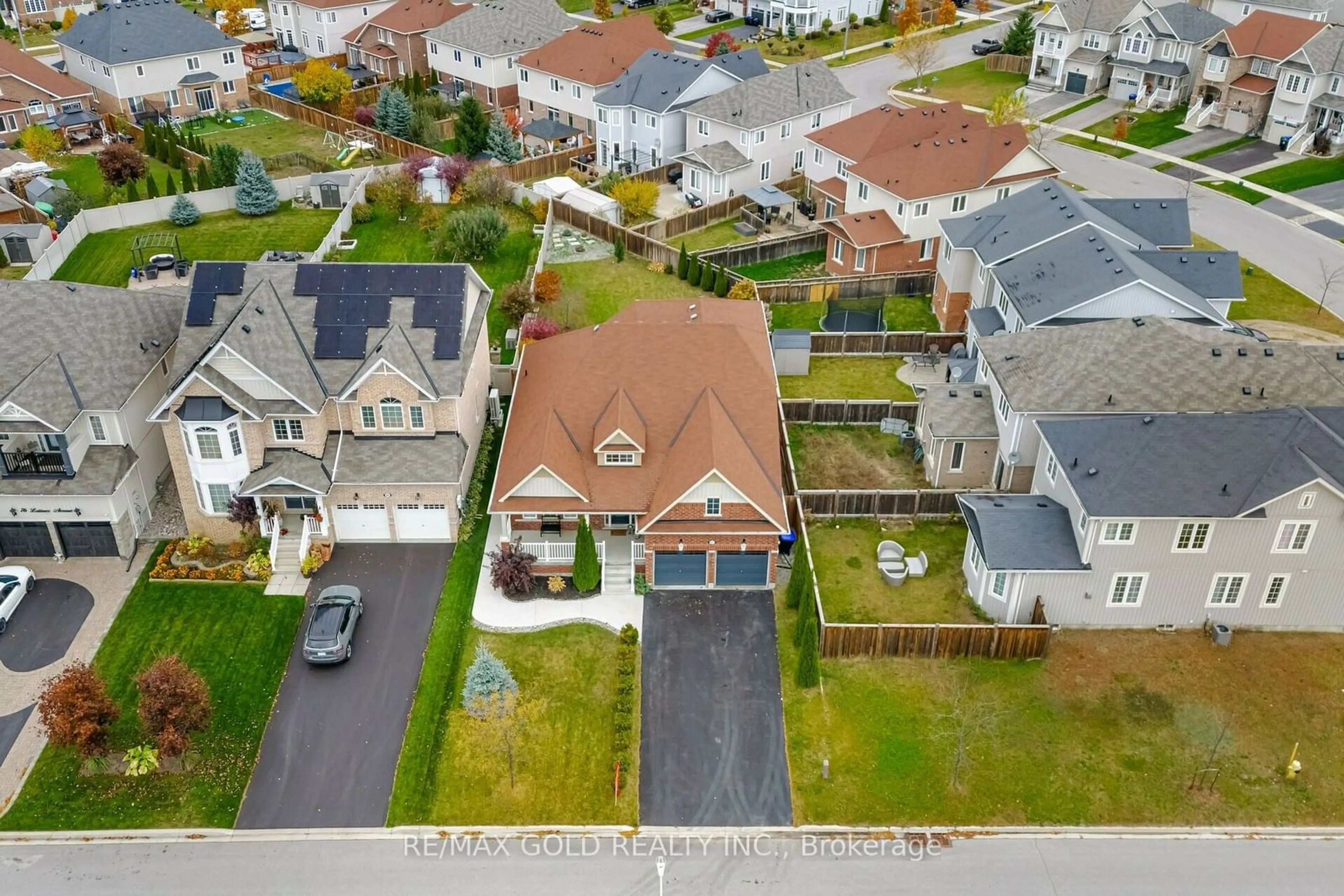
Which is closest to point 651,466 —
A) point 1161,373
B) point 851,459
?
point 851,459

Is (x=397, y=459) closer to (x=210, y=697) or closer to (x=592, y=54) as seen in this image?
(x=210, y=697)

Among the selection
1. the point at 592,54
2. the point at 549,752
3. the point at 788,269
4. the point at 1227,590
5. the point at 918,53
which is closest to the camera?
the point at 549,752

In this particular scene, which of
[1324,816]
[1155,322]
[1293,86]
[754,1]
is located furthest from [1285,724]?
[754,1]

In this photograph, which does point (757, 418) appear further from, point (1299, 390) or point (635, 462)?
point (1299, 390)

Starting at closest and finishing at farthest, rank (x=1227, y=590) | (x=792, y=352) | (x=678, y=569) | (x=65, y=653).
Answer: (x=65, y=653) → (x=1227, y=590) → (x=678, y=569) → (x=792, y=352)

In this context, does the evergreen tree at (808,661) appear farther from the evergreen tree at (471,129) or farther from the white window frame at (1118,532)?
the evergreen tree at (471,129)

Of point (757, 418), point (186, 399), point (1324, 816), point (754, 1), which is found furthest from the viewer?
point (754, 1)

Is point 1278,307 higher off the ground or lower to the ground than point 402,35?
lower
